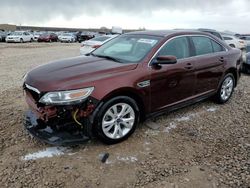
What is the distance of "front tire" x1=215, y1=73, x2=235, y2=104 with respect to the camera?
5645 mm

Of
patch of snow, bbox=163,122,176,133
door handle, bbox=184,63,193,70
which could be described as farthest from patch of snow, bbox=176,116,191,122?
door handle, bbox=184,63,193,70

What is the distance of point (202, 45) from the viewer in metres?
5.08

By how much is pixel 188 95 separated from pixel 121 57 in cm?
144

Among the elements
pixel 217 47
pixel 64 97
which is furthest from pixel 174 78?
pixel 64 97

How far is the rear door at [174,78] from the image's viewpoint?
411cm

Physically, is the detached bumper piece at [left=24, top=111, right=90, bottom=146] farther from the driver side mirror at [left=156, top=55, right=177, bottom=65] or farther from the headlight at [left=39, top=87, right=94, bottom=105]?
the driver side mirror at [left=156, top=55, right=177, bottom=65]

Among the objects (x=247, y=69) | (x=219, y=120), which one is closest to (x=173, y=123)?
(x=219, y=120)

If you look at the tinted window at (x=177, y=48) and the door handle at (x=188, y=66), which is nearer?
the tinted window at (x=177, y=48)

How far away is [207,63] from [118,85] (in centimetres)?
222

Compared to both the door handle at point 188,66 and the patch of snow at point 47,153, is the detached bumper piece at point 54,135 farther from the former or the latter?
the door handle at point 188,66

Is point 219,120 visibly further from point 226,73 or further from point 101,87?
point 101,87

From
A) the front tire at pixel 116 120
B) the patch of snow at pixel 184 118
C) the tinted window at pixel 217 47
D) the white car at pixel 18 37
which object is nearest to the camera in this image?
the front tire at pixel 116 120

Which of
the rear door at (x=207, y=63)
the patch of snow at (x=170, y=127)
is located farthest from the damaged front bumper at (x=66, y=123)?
the rear door at (x=207, y=63)

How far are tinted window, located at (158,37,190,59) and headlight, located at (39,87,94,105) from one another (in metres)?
1.57
